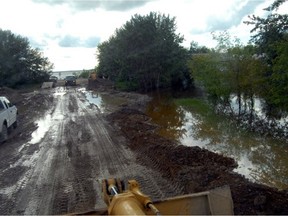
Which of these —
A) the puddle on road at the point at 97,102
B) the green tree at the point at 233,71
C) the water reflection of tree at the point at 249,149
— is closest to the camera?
the water reflection of tree at the point at 249,149

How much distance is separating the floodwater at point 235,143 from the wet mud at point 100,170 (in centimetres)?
93

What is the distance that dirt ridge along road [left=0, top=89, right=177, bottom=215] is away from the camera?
816 cm

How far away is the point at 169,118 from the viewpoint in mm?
21484

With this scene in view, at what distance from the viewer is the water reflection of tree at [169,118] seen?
1676 centimetres

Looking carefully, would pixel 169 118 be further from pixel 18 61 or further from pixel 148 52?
pixel 18 61

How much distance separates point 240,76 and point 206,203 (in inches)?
715

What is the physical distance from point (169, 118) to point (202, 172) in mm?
12264

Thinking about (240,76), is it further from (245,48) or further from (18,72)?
(18,72)

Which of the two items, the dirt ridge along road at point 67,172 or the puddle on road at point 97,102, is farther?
the puddle on road at point 97,102

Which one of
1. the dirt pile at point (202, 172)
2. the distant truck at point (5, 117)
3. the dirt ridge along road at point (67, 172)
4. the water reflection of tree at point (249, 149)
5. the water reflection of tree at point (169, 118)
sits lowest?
the water reflection of tree at point (249, 149)

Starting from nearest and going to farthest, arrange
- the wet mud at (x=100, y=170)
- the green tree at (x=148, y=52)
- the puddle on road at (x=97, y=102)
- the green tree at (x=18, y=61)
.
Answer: the wet mud at (x=100, y=170), the puddle on road at (x=97, y=102), the green tree at (x=148, y=52), the green tree at (x=18, y=61)

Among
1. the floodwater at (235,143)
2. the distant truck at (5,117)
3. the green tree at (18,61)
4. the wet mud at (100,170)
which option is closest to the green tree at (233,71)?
the floodwater at (235,143)

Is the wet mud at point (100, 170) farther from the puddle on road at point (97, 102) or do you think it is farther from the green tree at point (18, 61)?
the green tree at point (18, 61)

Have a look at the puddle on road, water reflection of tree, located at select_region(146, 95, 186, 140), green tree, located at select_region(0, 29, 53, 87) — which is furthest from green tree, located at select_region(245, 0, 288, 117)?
green tree, located at select_region(0, 29, 53, 87)
